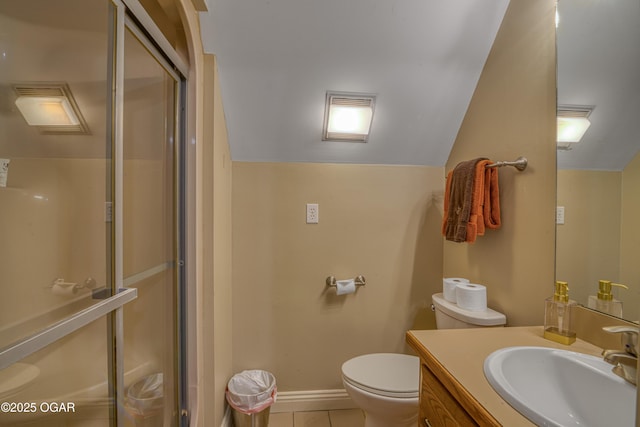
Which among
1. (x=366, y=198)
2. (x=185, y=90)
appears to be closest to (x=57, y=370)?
(x=185, y=90)

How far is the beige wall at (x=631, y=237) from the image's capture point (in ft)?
2.38

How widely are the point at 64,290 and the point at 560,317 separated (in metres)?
1.46

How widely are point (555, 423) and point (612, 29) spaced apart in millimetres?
1120

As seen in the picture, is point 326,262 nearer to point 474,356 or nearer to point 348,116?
point 348,116

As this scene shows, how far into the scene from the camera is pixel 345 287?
164cm

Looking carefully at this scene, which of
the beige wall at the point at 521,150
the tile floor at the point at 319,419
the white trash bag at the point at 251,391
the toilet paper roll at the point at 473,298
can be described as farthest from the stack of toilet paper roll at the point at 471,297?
the white trash bag at the point at 251,391

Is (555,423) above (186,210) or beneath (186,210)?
beneath

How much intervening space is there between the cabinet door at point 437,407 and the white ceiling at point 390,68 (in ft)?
2.76

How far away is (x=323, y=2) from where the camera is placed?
1.14 metres

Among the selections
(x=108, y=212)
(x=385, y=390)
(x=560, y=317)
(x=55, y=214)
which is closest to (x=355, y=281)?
(x=385, y=390)

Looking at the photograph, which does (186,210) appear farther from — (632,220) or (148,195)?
(632,220)

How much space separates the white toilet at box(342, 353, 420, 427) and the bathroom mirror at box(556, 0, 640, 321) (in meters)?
0.78

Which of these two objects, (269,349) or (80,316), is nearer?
(80,316)

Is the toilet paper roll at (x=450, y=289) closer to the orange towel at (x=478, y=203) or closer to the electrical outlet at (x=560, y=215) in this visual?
the orange towel at (x=478, y=203)
